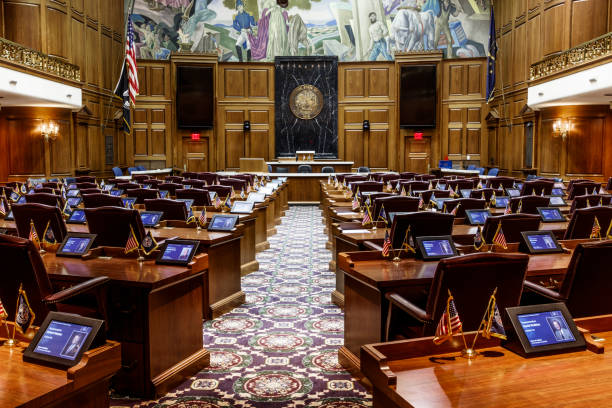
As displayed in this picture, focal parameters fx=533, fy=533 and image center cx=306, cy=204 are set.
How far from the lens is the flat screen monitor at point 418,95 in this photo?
70.2 ft

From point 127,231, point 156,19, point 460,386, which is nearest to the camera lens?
point 460,386

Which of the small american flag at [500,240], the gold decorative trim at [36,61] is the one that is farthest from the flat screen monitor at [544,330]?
the gold decorative trim at [36,61]

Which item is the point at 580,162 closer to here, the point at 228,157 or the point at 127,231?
the point at 228,157

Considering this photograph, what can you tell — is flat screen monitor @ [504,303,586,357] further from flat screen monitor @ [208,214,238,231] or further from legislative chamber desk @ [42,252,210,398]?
flat screen monitor @ [208,214,238,231]

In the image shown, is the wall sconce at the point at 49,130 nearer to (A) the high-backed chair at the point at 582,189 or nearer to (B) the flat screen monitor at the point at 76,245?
(B) the flat screen monitor at the point at 76,245

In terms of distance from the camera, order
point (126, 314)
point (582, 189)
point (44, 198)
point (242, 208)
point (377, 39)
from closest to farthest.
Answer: point (126, 314), point (44, 198), point (242, 208), point (582, 189), point (377, 39)

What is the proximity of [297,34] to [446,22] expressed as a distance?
6.12m

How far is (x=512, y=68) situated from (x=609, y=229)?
51.9ft

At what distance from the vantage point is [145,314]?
3.37 metres

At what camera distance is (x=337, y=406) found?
11.1 feet

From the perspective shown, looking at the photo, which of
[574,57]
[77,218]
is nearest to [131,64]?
[77,218]

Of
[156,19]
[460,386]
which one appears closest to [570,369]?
[460,386]

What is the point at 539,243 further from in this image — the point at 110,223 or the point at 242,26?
the point at 242,26

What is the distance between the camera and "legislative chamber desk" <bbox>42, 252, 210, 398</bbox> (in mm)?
3375
